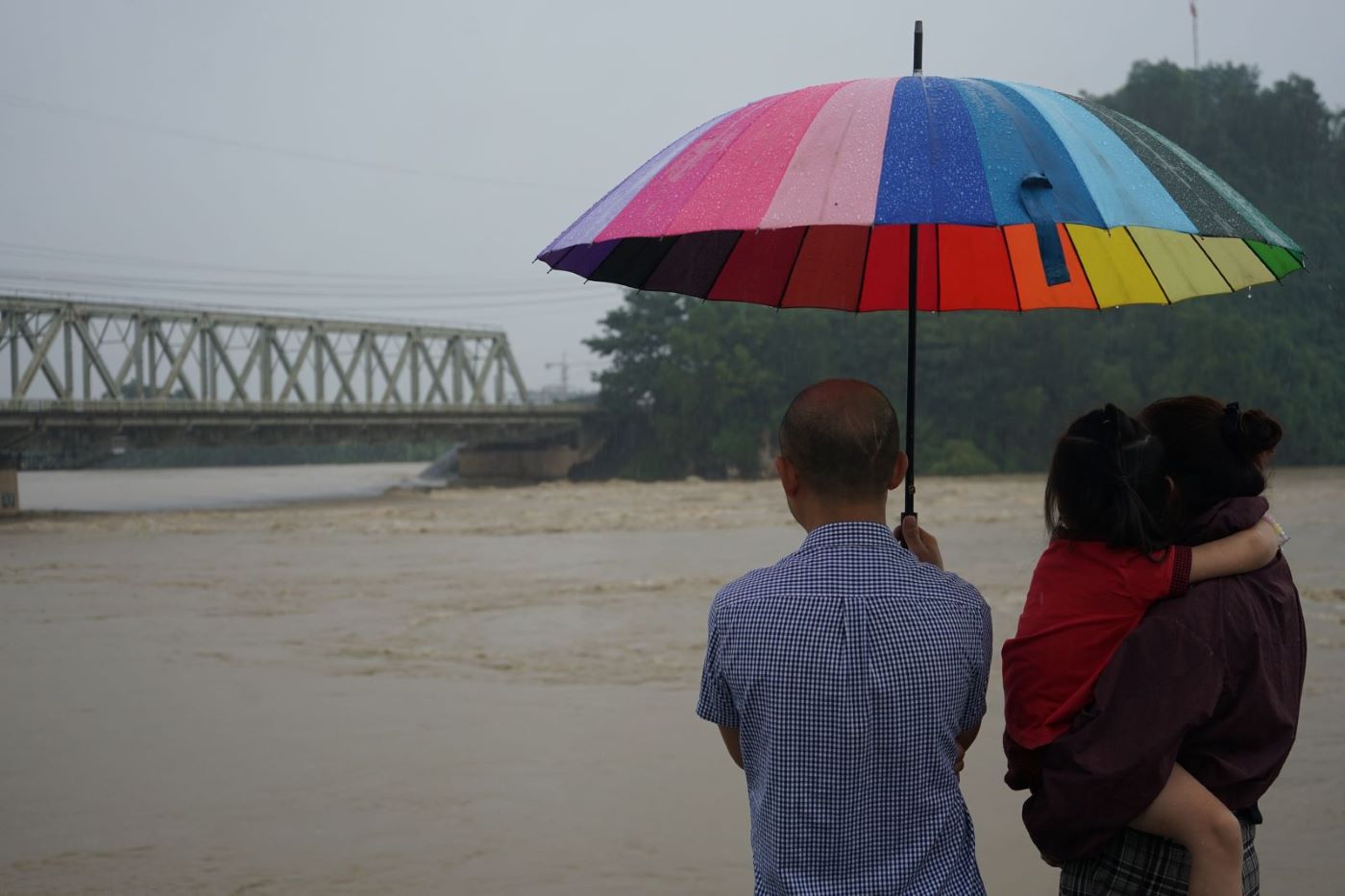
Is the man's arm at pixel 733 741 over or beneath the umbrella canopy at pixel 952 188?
beneath

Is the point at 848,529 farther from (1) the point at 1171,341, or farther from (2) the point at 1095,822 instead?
(1) the point at 1171,341

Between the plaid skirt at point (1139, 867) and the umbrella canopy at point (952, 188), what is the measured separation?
1.20 m

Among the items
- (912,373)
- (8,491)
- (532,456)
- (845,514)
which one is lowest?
(532,456)

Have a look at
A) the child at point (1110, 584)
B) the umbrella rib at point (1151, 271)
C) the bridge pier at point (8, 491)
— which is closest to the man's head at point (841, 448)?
the child at point (1110, 584)

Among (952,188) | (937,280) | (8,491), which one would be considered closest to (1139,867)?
(952,188)

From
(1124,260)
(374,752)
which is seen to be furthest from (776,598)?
(374,752)

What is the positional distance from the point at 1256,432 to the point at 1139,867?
85 cm

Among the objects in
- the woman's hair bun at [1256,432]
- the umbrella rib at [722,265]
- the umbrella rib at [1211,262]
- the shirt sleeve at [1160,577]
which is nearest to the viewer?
the shirt sleeve at [1160,577]

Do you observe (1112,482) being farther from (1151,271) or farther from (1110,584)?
(1151,271)

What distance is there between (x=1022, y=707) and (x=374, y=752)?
21.3 feet

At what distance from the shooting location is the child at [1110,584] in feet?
7.29

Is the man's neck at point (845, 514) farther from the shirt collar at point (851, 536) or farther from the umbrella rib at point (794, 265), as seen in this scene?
the umbrella rib at point (794, 265)

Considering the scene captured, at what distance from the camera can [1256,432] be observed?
2408mm

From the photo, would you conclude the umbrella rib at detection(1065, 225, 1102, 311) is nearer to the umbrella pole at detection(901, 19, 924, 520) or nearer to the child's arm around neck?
the umbrella pole at detection(901, 19, 924, 520)
